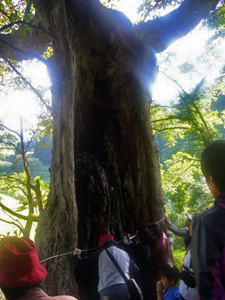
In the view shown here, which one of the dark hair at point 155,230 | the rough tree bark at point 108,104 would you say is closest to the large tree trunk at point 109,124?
the rough tree bark at point 108,104

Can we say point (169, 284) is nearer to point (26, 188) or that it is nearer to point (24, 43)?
point (24, 43)

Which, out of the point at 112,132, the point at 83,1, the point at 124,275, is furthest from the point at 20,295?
the point at 83,1

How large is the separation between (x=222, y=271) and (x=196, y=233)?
0.19 meters

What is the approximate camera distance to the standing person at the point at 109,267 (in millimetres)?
2145

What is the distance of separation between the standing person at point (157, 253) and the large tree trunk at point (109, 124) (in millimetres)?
311

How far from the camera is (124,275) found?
217cm

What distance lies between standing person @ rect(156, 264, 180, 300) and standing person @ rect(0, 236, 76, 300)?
169cm

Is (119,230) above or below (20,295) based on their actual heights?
above

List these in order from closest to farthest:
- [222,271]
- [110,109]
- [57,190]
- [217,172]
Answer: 1. [222,271]
2. [217,172]
3. [57,190]
4. [110,109]

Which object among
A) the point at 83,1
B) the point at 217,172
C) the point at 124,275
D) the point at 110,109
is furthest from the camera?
the point at 110,109

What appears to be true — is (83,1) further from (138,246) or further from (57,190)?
(138,246)

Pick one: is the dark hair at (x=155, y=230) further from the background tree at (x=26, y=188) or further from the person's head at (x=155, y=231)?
the background tree at (x=26, y=188)

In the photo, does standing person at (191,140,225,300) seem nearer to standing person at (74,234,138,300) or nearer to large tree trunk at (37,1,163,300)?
standing person at (74,234,138,300)

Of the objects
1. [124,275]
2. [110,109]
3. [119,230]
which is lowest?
[124,275]
